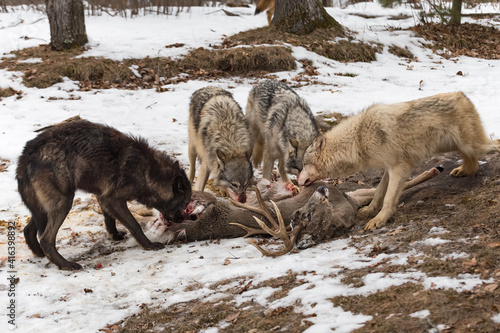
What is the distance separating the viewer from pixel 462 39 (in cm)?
1756

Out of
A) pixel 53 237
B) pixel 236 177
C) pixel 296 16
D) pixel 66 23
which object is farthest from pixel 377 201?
pixel 66 23

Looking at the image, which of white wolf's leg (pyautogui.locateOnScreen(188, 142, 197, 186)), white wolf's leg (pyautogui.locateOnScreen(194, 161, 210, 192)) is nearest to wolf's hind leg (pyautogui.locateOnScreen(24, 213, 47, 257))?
white wolf's leg (pyautogui.locateOnScreen(194, 161, 210, 192))

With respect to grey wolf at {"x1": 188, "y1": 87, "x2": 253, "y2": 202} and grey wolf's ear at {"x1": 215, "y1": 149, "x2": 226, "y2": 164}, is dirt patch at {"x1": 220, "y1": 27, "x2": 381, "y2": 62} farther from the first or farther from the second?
grey wolf's ear at {"x1": 215, "y1": 149, "x2": 226, "y2": 164}

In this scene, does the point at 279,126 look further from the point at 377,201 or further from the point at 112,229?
the point at 112,229

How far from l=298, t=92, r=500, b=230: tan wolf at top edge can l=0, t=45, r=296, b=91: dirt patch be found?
25.6 ft

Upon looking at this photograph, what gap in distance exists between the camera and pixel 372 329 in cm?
337

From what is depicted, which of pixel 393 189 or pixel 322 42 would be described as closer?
pixel 393 189

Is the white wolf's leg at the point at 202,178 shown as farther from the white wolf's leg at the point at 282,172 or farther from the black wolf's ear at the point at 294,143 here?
the black wolf's ear at the point at 294,143

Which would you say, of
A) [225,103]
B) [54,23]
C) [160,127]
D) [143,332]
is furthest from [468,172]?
[54,23]

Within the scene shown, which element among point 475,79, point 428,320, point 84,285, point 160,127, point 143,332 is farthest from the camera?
point 475,79

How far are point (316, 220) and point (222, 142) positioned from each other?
7.31 ft

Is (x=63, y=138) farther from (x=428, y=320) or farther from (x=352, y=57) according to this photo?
(x=352, y=57)

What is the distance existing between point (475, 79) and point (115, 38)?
11.2 m

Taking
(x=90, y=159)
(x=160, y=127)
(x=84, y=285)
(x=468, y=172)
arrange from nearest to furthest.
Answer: (x=84, y=285) → (x=90, y=159) → (x=468, y=172) → (x=160, y=127)
